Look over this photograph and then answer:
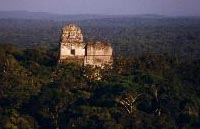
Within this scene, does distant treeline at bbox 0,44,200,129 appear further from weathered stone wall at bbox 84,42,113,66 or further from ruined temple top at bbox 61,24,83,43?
ruined temple top at bbox 61,24,83,43

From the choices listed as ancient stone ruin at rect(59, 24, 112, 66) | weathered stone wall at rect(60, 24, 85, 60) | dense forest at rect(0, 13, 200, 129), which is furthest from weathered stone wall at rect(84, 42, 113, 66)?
dense forest at rect(0, 13, 200, 129)

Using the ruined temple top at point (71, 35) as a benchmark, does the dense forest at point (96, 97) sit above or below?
below

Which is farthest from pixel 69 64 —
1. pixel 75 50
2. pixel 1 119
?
pixel 1 119

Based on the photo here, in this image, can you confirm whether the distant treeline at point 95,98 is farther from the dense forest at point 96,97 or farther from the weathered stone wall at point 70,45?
the weathered stone wall at point 70,45

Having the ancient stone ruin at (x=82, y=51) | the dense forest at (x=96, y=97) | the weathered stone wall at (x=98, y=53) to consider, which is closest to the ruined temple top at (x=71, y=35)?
the ancient stone ruin at (x=82, y=51)

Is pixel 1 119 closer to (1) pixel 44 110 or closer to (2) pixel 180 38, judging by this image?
(1) pixel 44 110

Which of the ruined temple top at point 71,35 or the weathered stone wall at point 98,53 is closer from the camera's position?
the weathered stone wall at point 98,53

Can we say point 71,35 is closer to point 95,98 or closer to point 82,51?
point 82,51

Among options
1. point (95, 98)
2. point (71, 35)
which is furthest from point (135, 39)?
point (95, 98)
